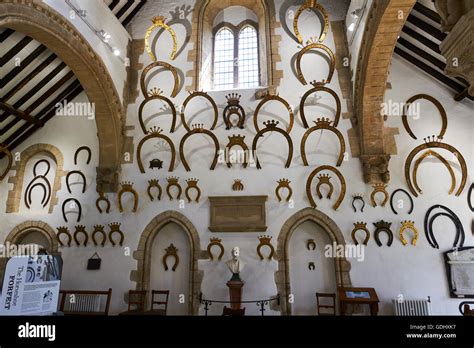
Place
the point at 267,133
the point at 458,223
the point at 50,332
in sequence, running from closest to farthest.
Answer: the point at 50,332, the point at 458,223, the point at 267,133

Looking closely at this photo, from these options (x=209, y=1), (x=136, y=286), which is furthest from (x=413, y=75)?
(x=136, y=286)

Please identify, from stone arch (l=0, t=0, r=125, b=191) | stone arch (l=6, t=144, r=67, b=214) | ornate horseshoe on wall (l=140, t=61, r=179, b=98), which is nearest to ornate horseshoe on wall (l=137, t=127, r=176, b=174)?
stone arch (l=0, t=0, r=125, b=191)

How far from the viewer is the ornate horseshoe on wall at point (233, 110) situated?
711 centimetres

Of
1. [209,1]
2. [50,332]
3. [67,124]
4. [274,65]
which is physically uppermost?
[209,1]

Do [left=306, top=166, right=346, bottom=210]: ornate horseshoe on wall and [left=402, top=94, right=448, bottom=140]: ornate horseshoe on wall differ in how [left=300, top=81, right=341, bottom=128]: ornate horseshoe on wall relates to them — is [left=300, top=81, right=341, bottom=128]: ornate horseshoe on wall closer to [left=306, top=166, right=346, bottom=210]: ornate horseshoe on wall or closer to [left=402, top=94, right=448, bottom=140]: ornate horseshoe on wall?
[left=306, top=166, right=346, bottom=210]: ornate horseshoe on wall

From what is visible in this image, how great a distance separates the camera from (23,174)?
7926mm

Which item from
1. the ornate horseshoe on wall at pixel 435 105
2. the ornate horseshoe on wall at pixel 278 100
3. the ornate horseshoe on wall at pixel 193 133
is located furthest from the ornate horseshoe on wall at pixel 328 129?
the ornate horseshoe on wall at pixel 193 133

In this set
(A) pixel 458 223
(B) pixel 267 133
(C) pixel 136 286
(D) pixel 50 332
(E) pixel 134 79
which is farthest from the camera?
(E) pixel 134 79

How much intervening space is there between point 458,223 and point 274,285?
376cm

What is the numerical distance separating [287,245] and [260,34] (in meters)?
5.23

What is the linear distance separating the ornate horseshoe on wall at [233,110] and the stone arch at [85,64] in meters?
2.52

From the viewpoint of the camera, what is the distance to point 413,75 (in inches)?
272

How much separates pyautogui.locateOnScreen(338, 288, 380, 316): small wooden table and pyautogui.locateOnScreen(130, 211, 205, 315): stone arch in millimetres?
2779

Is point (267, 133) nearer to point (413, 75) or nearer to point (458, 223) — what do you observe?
point (413, 75)
